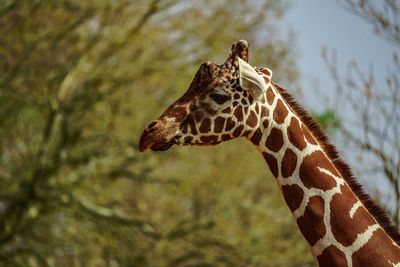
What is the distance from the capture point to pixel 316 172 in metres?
3.64

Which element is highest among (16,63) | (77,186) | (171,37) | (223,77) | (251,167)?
(223,77)

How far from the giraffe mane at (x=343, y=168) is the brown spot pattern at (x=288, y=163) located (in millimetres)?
259

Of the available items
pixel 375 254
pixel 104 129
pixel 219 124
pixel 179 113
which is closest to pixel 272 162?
pixel 219 124

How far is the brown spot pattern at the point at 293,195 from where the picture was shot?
3.59 meters

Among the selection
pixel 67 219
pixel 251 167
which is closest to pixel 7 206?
pixel 67 219

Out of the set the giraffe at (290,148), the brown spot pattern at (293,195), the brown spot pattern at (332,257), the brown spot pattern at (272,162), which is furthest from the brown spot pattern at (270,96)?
the brown spot pattern at (332,257)

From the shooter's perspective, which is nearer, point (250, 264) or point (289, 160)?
point (289, 160)

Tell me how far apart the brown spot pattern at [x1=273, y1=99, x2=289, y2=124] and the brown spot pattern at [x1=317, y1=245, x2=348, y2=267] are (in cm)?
89

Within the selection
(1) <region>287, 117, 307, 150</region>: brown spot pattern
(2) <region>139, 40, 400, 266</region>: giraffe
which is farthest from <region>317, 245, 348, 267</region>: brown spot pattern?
(1) <region>287, 117, 307, 150</region>: brown spot pattern

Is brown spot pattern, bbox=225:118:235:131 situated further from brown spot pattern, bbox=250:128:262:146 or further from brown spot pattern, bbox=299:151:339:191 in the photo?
brown spot pattern, bbox=299:151:339:191

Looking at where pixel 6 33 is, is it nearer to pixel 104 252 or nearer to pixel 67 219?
pixel 67 219

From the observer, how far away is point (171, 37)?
12.1 meters

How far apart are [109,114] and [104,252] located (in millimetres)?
3007

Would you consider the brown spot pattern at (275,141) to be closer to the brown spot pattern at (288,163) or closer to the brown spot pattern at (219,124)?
the brown spot pattern at (288,163)
